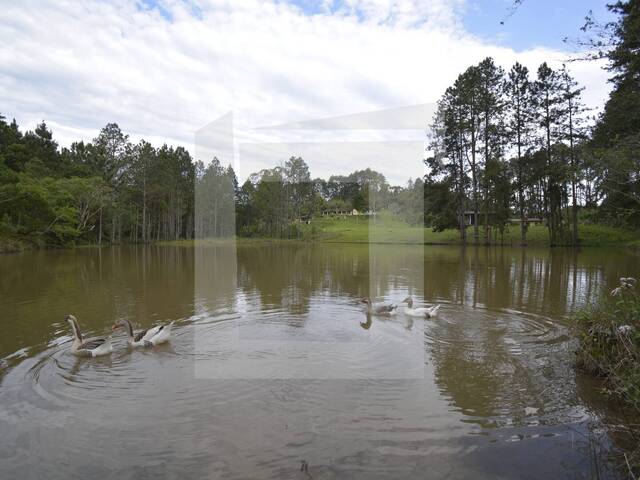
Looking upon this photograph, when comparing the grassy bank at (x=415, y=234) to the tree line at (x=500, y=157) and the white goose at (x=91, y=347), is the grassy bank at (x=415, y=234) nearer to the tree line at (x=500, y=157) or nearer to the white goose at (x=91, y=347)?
the tree line at (x=500, y=157)

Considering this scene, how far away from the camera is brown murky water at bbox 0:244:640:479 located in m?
4.23

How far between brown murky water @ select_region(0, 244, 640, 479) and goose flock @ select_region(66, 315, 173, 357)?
8.9 inches

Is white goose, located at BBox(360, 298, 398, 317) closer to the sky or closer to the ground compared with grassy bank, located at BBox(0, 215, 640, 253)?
closer to the ground

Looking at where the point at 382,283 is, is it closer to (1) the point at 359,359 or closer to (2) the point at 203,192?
(1) the point at 359,359

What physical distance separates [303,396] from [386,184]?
92.9 feet

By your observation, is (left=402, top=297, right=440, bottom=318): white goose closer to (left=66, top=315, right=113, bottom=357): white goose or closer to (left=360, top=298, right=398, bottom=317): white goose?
(left=360, top=298, right=398, bottom=317): white goose

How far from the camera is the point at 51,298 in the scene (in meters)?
13.4

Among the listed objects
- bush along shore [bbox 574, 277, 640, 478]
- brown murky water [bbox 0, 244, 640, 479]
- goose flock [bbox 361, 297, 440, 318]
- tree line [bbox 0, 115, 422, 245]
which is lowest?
brown murky water [bbox 0, 244, 640, 479]

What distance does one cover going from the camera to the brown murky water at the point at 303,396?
4234 millimetres

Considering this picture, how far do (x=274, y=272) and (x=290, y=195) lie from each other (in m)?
42.0

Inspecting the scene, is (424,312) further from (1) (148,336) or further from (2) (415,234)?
(2) (415,234)

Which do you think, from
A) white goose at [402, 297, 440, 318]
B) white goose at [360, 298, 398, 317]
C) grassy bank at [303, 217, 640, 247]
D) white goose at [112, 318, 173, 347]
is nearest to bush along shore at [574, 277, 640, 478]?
white goose at [402, 297, 440, 318]

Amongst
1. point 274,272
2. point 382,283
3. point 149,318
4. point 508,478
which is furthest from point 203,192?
point 508,478

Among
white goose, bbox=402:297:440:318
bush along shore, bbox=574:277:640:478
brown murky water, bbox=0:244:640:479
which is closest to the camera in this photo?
brown murky water, bbox=0:244:640:479
